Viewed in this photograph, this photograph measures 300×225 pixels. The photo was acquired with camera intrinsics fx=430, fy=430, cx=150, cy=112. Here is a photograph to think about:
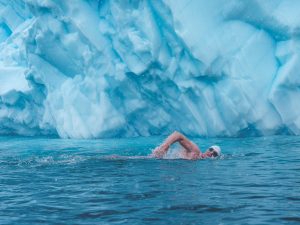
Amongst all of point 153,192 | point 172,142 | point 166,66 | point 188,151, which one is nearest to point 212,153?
point 188,151

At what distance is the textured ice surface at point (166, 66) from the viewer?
1319 centimetres

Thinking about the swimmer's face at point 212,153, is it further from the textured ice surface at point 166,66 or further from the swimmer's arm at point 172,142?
the textured ice surface at point 166,66

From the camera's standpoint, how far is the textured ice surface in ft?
43.3

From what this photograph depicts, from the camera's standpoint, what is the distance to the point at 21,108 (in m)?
19.2

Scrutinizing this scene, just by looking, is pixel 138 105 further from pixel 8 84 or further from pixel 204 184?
pixel 204 184

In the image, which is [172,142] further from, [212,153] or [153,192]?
[153,192]

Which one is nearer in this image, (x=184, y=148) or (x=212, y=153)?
(x=212, y=153)

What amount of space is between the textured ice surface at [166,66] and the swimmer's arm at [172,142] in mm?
5723

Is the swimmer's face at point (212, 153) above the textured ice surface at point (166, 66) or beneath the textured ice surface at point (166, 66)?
beneath

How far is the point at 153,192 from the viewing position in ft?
15.0

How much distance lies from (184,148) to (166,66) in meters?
6.48

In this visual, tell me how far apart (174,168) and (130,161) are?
1348 mm

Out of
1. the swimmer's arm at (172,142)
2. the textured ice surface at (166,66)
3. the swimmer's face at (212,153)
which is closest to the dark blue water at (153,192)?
the swimmer's arm at (172,142)

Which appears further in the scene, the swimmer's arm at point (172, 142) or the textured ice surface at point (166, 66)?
the textured ice surface at point (166, 66)
